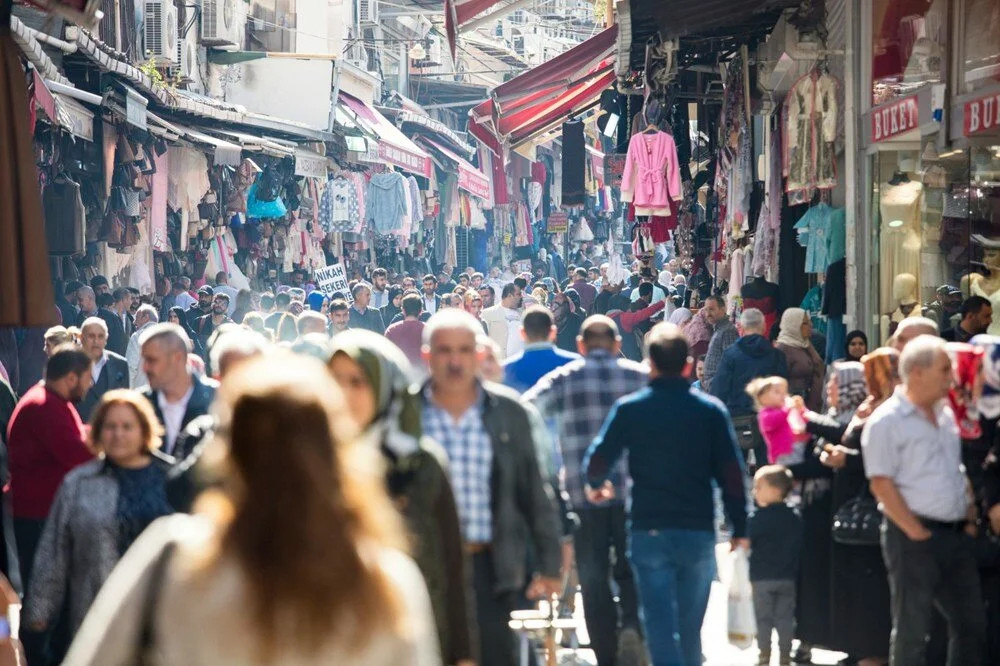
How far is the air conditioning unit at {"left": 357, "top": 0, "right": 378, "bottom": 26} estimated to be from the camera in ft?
134

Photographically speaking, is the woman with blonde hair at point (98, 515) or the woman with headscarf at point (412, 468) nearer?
the woman with headscarf at point (412, 468)

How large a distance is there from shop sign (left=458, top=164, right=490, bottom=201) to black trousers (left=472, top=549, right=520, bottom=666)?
30902 mm

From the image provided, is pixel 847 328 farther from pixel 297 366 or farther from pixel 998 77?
pixel 297 366

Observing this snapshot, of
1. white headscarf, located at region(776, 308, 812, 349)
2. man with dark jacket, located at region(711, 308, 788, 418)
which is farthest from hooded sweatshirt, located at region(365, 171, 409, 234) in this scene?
man with dark jacket, located at region(711, 308, 788, 418)

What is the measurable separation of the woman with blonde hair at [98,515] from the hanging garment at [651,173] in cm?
1110

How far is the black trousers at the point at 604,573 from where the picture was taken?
7.96 metres

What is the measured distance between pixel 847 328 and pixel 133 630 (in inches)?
437

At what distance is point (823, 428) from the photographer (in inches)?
316

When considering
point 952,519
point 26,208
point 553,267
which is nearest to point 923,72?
point 952,519

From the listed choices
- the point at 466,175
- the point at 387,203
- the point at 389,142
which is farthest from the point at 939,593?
Result: the point at 466,175

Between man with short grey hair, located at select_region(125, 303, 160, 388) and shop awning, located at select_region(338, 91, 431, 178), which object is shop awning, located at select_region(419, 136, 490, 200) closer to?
shop awning, located at select_region(338, 91, 431, 178)

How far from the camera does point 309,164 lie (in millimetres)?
26078

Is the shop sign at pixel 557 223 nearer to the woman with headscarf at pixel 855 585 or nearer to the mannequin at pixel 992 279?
the mannequin at pixel 992 279

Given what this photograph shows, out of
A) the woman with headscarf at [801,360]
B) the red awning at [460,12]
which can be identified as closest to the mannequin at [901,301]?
the woman with headscarf at [801,360]
